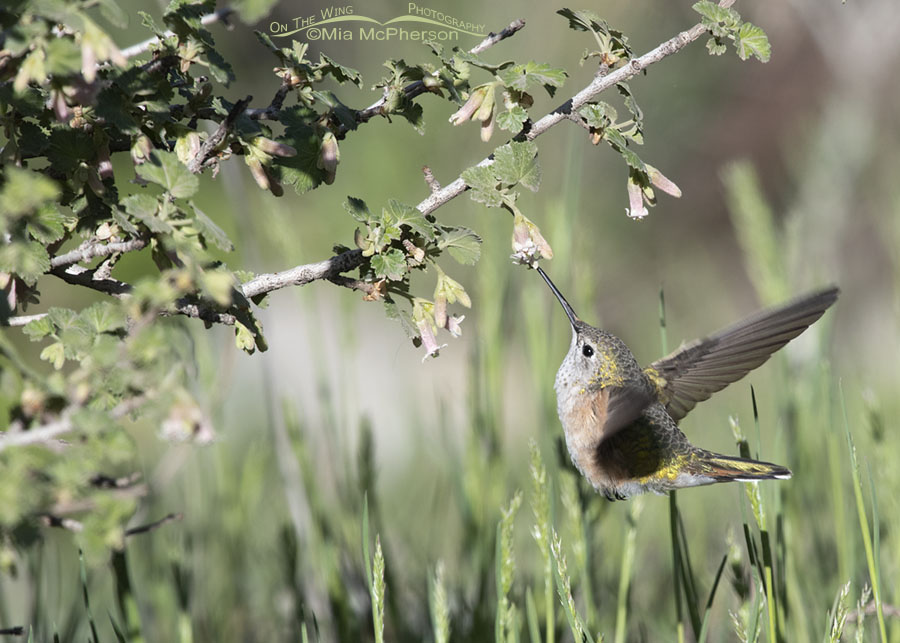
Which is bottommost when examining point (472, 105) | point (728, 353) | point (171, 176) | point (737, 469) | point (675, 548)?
point (675, 548)

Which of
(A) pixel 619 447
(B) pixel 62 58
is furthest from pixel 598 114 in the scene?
(A) pixel 619 447

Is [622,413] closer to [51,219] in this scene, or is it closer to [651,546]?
[51,219]

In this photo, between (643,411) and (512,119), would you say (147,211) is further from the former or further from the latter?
→ (643,411)

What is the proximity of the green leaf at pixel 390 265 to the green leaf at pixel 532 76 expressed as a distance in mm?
233

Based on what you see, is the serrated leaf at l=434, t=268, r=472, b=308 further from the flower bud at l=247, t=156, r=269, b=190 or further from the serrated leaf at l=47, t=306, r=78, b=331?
the serrated leaf at l=47, t=306, r=78, b=331

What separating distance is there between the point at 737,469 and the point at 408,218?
2.60ft

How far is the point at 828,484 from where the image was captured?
2490mm

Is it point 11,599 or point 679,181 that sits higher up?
point 679,181

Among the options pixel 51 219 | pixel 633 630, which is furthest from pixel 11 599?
pixel 51 219

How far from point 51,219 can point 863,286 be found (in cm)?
692

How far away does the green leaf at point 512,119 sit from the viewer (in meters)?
0.99

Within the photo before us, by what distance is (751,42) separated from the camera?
103cm

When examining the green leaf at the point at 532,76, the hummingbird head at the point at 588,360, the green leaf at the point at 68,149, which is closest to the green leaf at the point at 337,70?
the green leaf at the point at 532,76

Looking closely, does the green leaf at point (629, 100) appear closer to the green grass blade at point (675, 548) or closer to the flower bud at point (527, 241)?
the flower bud at point (527, 241)
